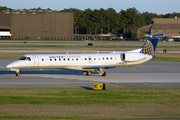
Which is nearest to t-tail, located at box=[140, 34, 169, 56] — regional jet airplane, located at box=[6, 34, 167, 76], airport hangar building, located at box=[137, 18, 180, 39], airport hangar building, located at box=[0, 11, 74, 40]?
regional jet airplane, located at box=[6, 34, 167, 76]

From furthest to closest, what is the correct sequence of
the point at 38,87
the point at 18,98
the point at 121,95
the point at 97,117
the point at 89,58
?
1. the point at 89,58
2. the point at 38,87
3. the point at 121,95
4. the point at 18,98
5. the point at 97,117

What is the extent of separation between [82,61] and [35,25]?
116 meters

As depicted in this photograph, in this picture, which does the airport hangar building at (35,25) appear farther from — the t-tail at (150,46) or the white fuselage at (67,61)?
the white fuselage at (67,61)

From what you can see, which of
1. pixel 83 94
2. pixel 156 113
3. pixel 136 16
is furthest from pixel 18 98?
pixel 136 16

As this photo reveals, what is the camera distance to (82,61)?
32.1 meters

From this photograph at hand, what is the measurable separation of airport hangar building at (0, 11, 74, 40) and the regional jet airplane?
112088 millimetres

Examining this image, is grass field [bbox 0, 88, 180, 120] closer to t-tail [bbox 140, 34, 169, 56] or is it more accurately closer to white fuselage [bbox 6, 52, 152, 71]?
white fuselage [bbox 6, 52, 152, 71]

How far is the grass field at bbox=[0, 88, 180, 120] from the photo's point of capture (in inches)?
617

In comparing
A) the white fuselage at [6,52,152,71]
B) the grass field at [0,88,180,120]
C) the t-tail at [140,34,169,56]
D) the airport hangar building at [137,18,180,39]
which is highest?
the airport hangar building at [137,18,180,39]

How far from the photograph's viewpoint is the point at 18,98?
20000 millimetres

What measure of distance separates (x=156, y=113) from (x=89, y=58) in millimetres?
17209

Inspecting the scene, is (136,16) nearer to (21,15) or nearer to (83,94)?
(21,15)

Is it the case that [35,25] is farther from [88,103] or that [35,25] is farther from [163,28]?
[88,103]

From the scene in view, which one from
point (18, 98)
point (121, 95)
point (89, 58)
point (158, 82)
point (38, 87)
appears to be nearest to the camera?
point (18, 98)
